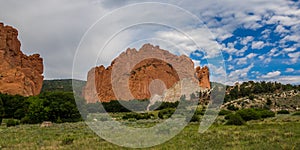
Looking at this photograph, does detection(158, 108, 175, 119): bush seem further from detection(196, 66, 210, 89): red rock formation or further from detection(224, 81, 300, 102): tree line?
detection(224, 81, 300, 102): tree line

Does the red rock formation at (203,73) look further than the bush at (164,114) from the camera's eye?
No

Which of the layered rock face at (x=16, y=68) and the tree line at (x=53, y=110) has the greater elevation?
the layered rock face at (x=16, y=68)

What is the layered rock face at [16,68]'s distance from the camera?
406ft

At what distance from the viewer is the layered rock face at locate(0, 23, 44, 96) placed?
124 m

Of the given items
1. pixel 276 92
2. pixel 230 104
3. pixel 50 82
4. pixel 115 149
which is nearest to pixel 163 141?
pixel 115 149

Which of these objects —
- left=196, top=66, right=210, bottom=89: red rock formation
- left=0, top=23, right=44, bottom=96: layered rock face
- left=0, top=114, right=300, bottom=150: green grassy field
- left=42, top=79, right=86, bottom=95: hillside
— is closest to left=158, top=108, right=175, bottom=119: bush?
left=196, top=66, right=210, bottom=89: red rock formation

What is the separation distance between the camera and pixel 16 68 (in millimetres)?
132000

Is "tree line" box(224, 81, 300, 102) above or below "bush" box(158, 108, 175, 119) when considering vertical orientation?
above

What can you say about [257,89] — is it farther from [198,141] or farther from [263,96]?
[198,141]

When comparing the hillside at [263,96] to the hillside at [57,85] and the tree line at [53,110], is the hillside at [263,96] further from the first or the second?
the hillside at [57,85]

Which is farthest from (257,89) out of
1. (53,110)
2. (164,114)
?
(53,110)

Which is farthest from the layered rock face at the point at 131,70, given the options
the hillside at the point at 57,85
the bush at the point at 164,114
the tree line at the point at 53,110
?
the hillside at the point at 57,85

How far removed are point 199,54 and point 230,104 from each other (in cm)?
6765

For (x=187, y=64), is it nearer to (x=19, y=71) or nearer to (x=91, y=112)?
(x=91, y=112)
